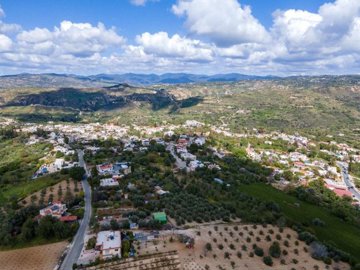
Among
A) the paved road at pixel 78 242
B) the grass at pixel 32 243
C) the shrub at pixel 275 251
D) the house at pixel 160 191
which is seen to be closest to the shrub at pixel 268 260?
the shrub at pixel 275 251

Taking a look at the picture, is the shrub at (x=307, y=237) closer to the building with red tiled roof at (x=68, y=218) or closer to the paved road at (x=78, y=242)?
the paved road at (x=78, y=242)

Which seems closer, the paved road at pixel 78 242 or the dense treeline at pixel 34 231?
the paved road at pixel 78 242

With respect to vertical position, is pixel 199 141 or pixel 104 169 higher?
pixel 104 169

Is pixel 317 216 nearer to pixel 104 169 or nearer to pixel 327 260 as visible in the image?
pixel 327 260

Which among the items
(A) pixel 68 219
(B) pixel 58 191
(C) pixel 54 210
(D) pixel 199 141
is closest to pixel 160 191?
(A) pixel 68 219

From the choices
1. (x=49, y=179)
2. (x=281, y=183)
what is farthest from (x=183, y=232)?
(x=281, y=183)

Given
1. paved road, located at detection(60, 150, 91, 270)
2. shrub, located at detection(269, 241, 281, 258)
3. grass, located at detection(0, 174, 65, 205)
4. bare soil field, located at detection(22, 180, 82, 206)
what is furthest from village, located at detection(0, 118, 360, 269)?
grass, located at detection(0, 174, 65, 205)
